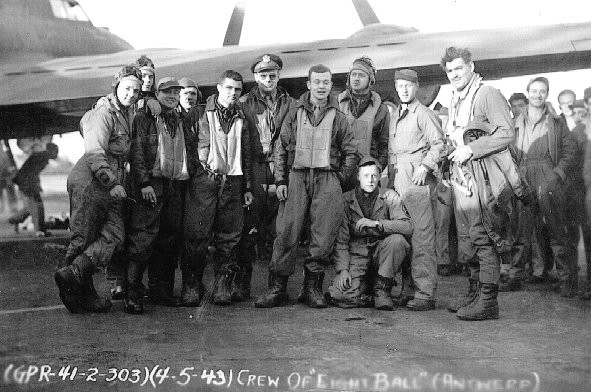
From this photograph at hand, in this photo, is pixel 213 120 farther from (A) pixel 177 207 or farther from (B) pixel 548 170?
(B) pixel 548 170

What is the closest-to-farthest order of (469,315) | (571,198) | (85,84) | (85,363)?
(85,363)
(469,315)
(571,198)
(85,84)

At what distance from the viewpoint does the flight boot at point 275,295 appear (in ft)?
16.4

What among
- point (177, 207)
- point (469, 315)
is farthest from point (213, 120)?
point (469, 315)

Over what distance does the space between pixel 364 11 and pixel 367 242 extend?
721 cm

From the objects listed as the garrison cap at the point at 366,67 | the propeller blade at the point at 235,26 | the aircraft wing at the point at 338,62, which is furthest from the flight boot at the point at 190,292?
the propeller blade at the point at 235,26

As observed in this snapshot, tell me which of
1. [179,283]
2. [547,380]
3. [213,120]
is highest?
[213,120]

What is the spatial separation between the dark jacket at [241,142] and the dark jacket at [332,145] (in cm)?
30

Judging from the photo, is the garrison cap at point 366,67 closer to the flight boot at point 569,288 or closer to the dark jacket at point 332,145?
the dark jacket at point 332,145

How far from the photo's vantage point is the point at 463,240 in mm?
4781

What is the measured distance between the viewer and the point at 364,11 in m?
11.4

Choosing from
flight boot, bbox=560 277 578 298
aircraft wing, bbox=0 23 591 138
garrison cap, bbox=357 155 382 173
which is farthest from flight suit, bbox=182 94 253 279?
flight boot, bbox=560 277 578 298

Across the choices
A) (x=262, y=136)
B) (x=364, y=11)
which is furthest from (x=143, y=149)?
(x=364, y=11)

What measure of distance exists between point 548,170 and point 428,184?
1.52 metres

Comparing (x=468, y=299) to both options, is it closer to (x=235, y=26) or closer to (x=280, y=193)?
(x=280, y=193)
